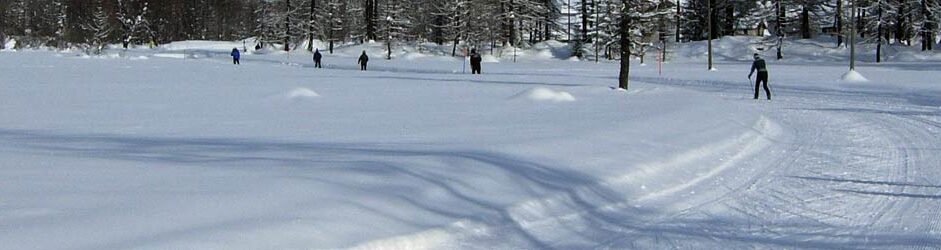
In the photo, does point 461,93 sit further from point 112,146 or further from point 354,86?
point 112,146

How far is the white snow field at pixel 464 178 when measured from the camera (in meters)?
6.25

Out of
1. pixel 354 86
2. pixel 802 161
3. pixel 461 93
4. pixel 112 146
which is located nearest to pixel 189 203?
pixel 112 146

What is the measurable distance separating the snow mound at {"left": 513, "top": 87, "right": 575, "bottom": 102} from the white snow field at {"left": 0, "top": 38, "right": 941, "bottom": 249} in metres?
3.03

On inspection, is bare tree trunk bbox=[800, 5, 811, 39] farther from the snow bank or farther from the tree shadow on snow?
the tree shadow on snow

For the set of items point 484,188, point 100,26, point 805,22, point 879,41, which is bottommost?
point 484,188

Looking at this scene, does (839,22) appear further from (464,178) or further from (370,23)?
(464,178)

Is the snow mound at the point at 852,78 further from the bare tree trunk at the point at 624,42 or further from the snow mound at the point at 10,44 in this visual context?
the snow mound at the point at 10,44

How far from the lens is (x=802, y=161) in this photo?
1109 cm

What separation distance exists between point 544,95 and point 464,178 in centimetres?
1375

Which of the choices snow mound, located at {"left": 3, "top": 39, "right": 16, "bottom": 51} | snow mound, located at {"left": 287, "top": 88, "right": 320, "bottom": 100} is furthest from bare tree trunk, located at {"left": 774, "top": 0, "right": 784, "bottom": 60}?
snow mound, located at {"left": 3, "top": 39, "right": 16, "bottom": 51}

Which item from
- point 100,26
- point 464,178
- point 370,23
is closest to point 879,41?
point 370,23

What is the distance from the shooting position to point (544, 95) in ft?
71.9

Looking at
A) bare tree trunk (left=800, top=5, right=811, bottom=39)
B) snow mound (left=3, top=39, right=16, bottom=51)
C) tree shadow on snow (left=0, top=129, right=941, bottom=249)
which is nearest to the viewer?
tree shadow on snow (left=0, top=129, right=941, bottom=249)

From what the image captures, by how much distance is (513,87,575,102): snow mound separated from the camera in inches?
849
